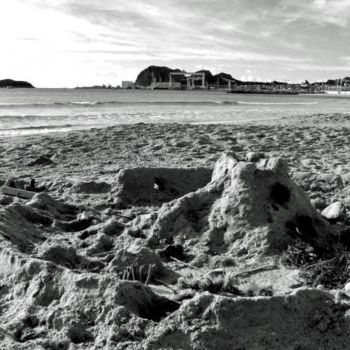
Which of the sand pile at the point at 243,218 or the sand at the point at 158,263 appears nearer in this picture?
the sand at the point at 158,263

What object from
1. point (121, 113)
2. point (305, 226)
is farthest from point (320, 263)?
point (121, 113)

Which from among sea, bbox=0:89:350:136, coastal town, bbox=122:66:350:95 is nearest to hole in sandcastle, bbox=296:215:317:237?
sea, bbox=0:89:350:136

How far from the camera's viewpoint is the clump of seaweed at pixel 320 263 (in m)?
3.26

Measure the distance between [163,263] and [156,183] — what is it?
6.30 feet

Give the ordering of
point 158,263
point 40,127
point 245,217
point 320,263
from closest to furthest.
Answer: point 320,263 → point 158,263 → point 245,217 → point 40,127

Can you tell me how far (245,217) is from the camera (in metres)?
3.90

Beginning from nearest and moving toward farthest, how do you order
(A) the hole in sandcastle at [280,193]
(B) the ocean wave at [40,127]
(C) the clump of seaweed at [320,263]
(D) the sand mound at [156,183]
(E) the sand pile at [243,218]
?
(C) the clump of seaweed at [320,263]
(E) the sand pile at [243,218]
(A) the hole in sandcastle at [280,193]
(D) the sand mound at [156,183]
(B) the ocean wave at [40,127]

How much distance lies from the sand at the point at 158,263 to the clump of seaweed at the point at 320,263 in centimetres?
8

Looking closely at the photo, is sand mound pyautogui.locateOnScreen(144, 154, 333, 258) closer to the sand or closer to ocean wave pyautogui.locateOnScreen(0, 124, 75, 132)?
the sand

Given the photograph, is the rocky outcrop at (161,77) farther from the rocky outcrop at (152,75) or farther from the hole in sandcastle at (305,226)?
the hole in sandcastle at (305,226)

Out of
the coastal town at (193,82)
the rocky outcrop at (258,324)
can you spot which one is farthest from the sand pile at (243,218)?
the coastal town at (193,82)

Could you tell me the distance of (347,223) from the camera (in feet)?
14.2

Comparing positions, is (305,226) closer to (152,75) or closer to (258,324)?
(258,324)

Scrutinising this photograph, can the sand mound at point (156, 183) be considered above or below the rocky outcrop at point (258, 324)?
below
